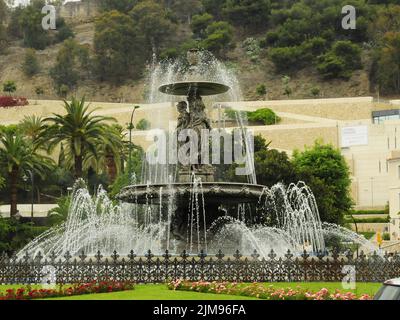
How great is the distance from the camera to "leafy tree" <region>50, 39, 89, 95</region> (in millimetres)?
121375

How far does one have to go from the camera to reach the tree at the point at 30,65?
125 meters

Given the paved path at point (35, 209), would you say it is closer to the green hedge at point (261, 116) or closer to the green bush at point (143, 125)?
the green bush at point (143, 125)

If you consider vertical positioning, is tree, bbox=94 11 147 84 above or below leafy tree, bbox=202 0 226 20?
below

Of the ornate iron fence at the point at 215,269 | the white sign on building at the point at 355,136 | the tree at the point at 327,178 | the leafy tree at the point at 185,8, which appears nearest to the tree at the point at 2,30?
the leafy tree at the point at 185,8

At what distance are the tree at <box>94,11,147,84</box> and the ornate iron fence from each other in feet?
349

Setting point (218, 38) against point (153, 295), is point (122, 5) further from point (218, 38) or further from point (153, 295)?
point (153, 295)

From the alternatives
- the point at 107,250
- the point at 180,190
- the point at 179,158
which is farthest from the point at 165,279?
the point at 107,250

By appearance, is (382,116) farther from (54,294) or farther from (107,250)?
(54,294)

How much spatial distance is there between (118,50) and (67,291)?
4387 inches

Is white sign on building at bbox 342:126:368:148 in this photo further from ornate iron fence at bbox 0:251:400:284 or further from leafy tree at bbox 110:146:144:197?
ornate iron fence at bbox 0:251:400:284

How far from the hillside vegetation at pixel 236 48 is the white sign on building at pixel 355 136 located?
28.9 metres

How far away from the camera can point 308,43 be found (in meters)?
117

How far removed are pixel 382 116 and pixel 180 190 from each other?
214 feet

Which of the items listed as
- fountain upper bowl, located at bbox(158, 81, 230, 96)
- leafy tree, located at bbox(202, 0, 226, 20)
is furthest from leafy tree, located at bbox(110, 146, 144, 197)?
leafy tree, located at bbox(202, 0, 226, 20)
